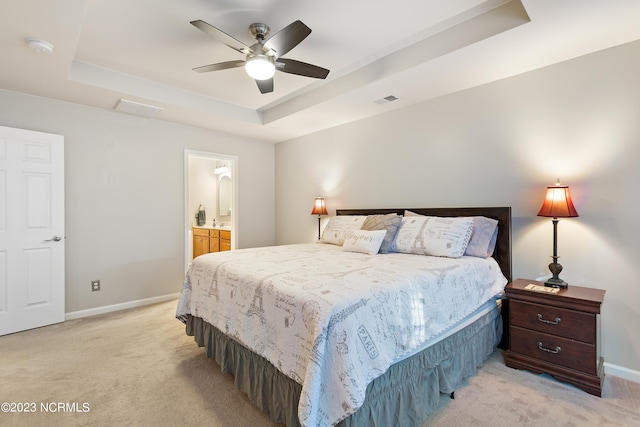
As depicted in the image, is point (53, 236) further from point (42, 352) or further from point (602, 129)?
point (602, 129)

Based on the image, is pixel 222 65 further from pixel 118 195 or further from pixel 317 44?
pixel 118 195

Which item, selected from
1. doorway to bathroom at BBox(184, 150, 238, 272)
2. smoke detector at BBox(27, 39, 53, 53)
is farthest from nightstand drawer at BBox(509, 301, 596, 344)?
doorway to bathroom at BBox(184, 150, 238, 272)

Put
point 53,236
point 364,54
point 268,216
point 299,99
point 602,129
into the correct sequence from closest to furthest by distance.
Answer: point 602,129 < point 364,54 < point 53,236 < point 299,99 < point 268,216

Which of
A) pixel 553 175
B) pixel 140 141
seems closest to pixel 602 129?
pixel 553 175

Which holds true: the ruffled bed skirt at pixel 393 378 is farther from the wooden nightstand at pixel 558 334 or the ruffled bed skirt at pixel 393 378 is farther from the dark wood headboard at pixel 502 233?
the dark wood headboard at pixel 502 233

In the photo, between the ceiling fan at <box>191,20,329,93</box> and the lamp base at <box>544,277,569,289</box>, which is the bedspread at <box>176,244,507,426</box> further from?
the ceiling fan at <box>191,20,329,93</box>

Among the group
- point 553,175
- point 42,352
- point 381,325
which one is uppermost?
point 553,175

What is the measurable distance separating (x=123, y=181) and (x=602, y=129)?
15.7 feet

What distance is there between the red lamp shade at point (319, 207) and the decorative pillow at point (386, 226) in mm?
1147

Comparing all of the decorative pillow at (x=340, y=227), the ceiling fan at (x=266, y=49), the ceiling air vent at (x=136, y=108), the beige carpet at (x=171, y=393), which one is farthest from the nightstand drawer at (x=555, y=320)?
the ceiling air vent at (x=136, y=108)

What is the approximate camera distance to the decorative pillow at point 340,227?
11.7 ft

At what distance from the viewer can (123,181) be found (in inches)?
150

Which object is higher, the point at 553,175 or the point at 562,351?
the point at 553,175

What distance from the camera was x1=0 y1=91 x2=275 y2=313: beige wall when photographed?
3.42 meters
